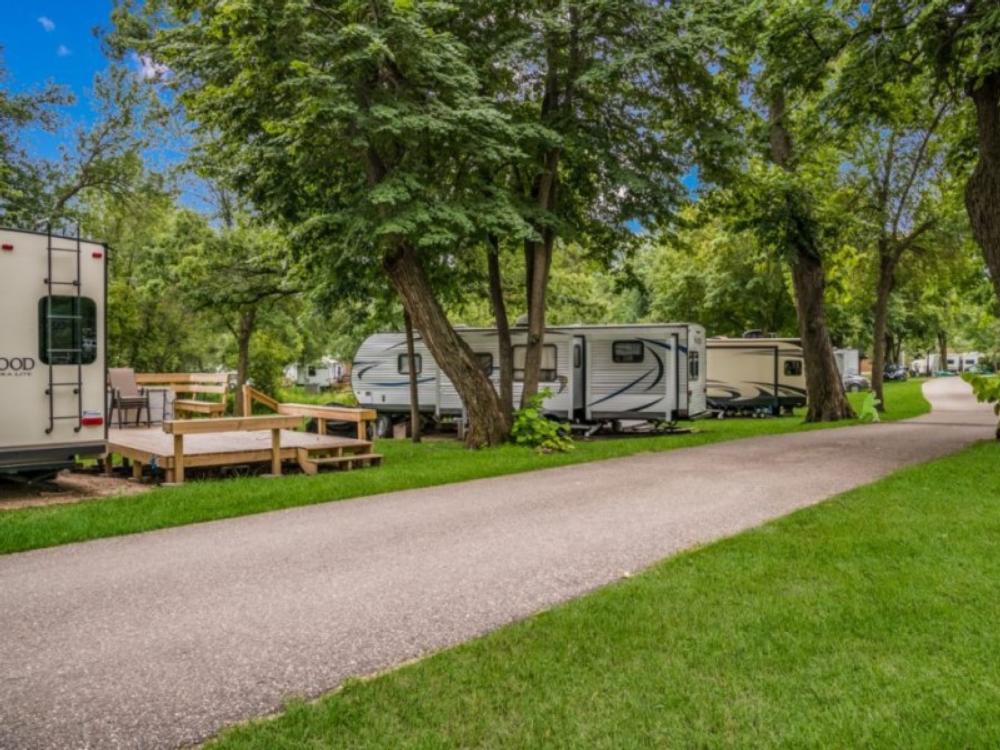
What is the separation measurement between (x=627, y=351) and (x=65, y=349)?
12290 mm

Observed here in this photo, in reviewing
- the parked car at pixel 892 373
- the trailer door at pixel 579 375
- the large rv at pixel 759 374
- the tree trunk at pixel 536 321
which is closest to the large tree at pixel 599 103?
the tree trunk at pixel 536 321

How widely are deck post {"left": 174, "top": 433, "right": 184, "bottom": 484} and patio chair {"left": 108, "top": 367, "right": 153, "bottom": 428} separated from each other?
5.07m

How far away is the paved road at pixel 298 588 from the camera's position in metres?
3.39

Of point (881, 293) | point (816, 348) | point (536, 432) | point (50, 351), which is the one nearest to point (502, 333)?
point (536, 432)

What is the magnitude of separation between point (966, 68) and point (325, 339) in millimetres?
34872

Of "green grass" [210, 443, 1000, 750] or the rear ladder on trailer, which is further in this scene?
the rear ladder on trailer

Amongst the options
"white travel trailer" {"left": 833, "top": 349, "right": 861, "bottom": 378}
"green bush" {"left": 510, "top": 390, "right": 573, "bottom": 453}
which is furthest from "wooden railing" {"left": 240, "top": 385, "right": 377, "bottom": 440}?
"white travel trailer" {"left": 833, "top": 349, "right": 861, "bottom": 378}

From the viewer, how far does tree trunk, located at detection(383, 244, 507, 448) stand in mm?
12727

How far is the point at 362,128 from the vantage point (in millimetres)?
10320

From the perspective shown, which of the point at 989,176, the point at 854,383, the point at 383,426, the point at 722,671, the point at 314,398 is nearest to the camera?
the point at 722,671

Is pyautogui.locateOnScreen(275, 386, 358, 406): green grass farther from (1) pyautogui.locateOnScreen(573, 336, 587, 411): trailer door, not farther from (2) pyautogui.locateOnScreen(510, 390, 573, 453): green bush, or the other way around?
(2) pyautogui.locateOnScreen(510, 390, 573, 453): green bush

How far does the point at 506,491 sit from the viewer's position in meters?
8.74

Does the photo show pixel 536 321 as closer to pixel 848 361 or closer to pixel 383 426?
pixel 383 426

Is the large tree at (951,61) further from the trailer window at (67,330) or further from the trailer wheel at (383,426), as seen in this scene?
the trailer wheel at (383,426)
